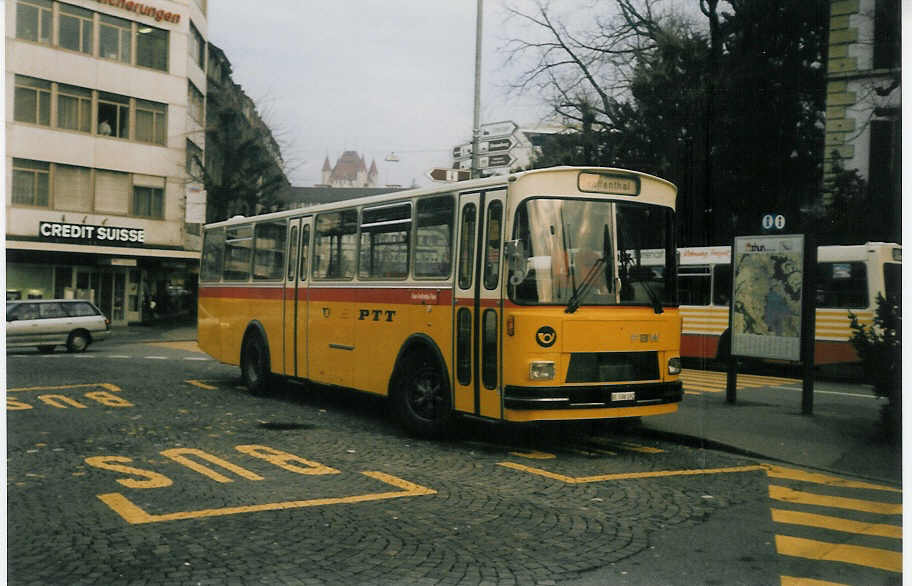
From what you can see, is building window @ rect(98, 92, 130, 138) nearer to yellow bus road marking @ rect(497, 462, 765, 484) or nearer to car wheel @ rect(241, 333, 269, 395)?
car wheel @ rect(241, 333, 269, 395)

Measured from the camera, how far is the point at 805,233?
36.6ft

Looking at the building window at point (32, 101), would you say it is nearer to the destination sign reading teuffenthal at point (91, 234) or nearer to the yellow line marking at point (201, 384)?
the destination sign reading teuffenthal at point (91, 234)

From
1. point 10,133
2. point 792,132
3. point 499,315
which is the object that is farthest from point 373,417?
point 792,132

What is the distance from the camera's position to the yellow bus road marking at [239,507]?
6168mm

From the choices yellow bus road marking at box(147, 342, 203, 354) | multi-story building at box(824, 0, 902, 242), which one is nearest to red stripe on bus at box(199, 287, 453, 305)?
yellow bus road marking at box(147, 342, 203, 354)

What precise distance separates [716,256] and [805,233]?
24.4 ft

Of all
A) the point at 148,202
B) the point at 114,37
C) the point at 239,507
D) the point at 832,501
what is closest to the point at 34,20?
the point at 114,37

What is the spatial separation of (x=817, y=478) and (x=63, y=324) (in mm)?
11109

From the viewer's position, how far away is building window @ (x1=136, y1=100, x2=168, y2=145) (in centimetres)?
1155

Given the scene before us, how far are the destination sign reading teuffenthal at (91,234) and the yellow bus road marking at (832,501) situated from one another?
7607mm

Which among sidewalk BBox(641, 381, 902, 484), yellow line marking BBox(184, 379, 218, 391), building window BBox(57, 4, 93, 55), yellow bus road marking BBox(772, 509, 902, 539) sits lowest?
yellow line marking BBox(184, 379, 218, 391)

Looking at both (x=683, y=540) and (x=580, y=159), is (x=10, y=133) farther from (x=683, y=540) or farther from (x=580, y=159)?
(x=580, y=159)

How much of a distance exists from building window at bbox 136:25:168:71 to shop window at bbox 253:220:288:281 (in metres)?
2.75

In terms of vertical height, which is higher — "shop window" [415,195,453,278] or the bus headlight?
"shop window" [415,195,453,278]
